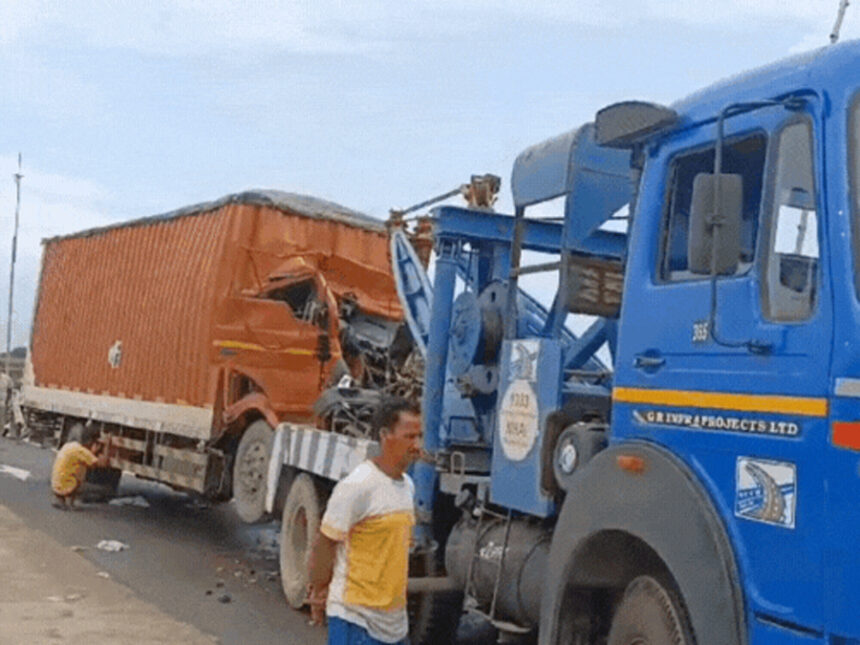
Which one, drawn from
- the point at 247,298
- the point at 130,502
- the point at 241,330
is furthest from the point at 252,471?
the point at 130,502

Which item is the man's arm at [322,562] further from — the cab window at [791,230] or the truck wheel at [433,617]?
the truck wheel at [433,617]

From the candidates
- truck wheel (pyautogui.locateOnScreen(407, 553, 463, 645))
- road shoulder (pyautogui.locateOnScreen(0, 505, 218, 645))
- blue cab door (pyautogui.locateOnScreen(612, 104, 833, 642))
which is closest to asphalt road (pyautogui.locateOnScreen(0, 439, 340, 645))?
road shoulder (pyautogui.locateOnScreen(0, 505, 218, 645))

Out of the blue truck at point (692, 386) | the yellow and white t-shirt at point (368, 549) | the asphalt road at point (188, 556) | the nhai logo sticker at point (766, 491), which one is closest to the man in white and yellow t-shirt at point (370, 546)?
the yellow and white t-shirt at point (368, 549)

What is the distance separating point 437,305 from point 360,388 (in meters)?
3.12

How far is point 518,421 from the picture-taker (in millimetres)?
5457

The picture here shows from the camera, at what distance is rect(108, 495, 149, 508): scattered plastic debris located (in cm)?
1439

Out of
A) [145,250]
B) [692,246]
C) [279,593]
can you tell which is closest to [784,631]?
[692,246]

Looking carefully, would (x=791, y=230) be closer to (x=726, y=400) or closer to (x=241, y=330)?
(x=726, y=400)

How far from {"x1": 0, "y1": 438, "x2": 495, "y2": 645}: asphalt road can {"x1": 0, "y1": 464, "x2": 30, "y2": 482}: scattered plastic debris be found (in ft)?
1.30

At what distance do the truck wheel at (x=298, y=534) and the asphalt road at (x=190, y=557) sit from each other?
0.20 meters

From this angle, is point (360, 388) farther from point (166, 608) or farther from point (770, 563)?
point (770, 563)

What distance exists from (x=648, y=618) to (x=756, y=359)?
1.04 metres

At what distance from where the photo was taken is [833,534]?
3334 mm

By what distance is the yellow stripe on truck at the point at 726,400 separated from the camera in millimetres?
A: 3482
